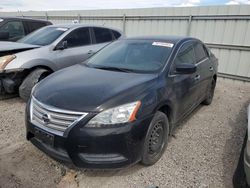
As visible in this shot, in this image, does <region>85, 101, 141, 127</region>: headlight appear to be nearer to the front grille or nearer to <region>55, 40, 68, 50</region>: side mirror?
the front grille

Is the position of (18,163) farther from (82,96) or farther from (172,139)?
(172,139)

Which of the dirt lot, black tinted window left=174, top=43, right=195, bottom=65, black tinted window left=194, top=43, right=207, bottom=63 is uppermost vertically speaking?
black tinted window left=174, top=43, right=195, bottom=65

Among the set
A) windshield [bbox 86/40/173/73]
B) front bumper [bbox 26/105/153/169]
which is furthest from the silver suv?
front bumper [bbox 26/105/153/169]

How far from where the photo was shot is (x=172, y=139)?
11.1 ft

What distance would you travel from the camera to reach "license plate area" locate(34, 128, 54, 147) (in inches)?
89.1

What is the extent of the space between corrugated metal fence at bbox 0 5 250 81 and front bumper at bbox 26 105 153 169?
604 centimetres

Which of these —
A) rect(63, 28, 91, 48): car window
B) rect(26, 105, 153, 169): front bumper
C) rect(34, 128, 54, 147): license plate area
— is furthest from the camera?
rect(63, 28, 91, 48): car window

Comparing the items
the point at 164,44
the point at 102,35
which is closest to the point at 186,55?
the point at 164,44

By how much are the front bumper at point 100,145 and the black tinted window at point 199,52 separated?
226cm

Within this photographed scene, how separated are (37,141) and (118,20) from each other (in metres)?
7.91

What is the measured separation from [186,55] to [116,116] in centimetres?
192

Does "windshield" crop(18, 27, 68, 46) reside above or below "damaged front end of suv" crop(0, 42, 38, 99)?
above

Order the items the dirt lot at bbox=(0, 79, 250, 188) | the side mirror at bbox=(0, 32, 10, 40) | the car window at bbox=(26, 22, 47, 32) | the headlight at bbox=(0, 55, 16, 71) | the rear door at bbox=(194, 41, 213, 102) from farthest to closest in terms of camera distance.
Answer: the car window at bbox=(26, 22, 47, 32) < the side mirror at bbox=(0, 32, 10, 40) < the headlight at bbox=(0, 55, 16, 71) < the rear door at bbox=(194, 41, 213, 102) < the dirt lot at bbox=(0, 79, 250, 188)

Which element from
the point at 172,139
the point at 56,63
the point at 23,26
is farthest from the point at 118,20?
the point at 172,139
